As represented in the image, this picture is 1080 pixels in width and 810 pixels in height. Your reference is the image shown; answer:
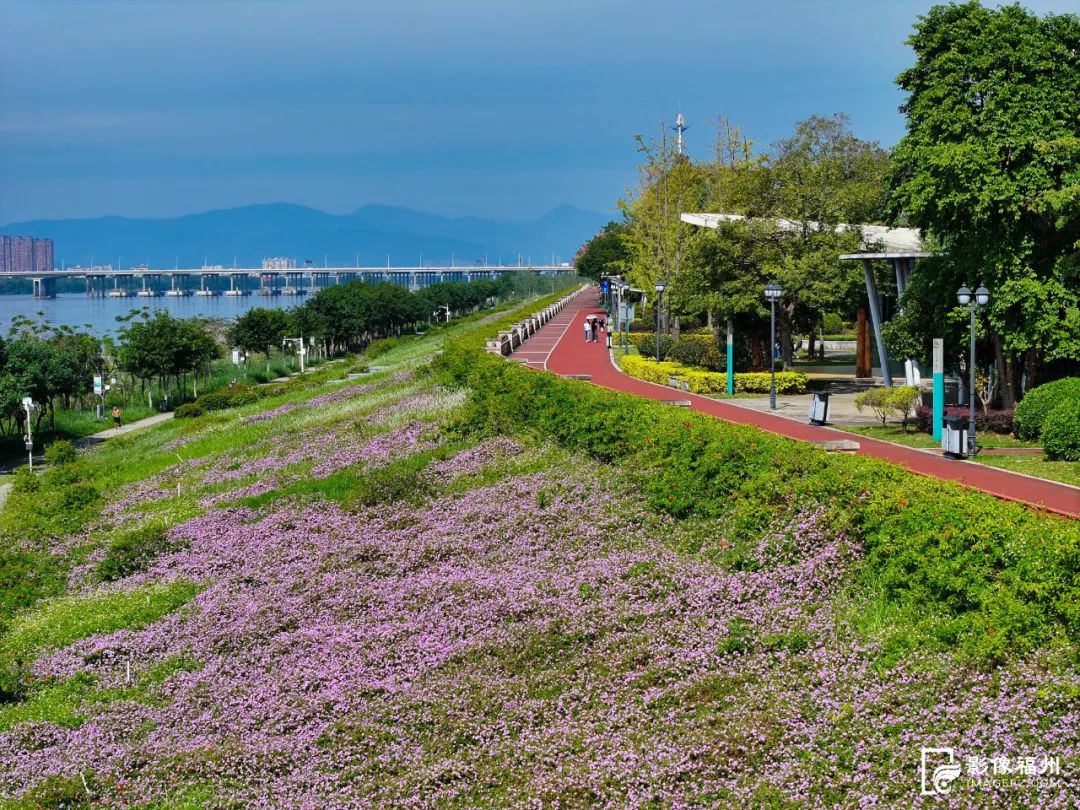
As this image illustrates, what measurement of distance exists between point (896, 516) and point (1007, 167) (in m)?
Result: 14.8

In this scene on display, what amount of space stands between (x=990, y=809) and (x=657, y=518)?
6.89 metres

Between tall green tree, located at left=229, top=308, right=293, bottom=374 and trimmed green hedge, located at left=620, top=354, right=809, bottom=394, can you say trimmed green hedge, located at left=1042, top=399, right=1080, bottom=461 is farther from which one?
tall green tree, located at left=229, top=308, right=293, bottom=374

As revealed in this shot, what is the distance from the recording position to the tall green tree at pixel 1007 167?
70.1 feet

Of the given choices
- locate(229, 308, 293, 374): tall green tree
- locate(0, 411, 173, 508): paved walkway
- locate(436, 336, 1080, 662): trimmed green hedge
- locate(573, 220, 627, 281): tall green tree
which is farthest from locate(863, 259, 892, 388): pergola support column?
locate(573, 220, 627, 281): tall green tree

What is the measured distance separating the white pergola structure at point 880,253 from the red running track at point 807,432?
16.7ft

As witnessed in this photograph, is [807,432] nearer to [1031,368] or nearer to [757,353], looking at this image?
[1031,368]

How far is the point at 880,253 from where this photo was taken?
3117cm

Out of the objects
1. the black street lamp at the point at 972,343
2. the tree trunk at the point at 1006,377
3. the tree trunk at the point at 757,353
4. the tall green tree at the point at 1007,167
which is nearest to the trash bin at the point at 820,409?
the tall green tree at the point at 1007,167

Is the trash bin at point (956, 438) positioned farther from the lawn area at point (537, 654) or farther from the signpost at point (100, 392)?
the signpost at point (100, 392)

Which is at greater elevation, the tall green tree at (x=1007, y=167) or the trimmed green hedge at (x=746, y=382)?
the tall green tree at (x=1007, y=167)

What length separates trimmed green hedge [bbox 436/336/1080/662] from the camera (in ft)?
26.5

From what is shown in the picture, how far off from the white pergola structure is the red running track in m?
5.09

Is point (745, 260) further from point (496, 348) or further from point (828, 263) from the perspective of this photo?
point (496, 348)

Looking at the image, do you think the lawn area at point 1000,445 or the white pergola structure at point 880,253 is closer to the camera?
the lawn area at point 1000,445
